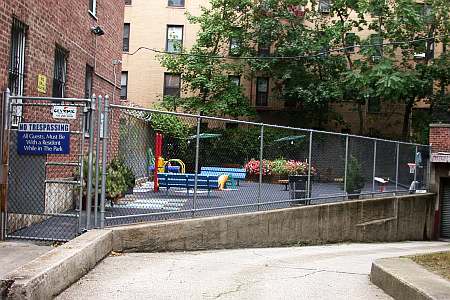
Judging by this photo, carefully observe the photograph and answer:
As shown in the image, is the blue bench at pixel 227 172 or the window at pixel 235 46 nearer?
the blue bench at pixel 227 172

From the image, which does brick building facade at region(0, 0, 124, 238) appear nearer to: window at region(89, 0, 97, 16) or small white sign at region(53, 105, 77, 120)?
window at region(89, 0, 97, 16)

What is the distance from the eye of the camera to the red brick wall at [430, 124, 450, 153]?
2342cm

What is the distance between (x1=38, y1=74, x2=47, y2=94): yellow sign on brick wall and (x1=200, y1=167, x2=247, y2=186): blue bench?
355 cm

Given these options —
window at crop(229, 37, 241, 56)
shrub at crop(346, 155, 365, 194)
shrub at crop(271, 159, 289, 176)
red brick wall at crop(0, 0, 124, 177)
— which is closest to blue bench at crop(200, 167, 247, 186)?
shrub at crop(271, 159, 289, 176)

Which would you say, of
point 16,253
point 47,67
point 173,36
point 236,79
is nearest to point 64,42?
point 47,67

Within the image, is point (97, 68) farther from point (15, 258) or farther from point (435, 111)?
point (435, 111)

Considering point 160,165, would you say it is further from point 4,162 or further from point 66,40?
point 66,40

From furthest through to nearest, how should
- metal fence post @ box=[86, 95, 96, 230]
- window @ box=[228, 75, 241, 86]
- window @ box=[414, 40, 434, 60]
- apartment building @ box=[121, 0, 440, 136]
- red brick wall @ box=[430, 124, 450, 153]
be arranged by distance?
apartment building @ box=[121, 0, 440, 136] < window @ box=[228, 75, 241, 86] < window @ box=[414, 40, 434, 60] < red brick wall @ box=[430, 124, 450, 153] < metal fence post @ box=[86, 95, 96, 230]

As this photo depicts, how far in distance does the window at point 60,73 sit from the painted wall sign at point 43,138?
3522 mm

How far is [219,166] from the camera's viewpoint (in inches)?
444

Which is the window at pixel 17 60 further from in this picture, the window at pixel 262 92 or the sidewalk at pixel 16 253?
the window at pixel 262 92

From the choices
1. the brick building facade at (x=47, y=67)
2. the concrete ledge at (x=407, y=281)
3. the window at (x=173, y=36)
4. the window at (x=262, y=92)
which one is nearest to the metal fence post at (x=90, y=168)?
the brick building facade at (x=47, y=67)

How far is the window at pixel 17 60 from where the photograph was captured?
10.0 metres

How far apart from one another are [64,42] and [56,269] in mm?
7704
